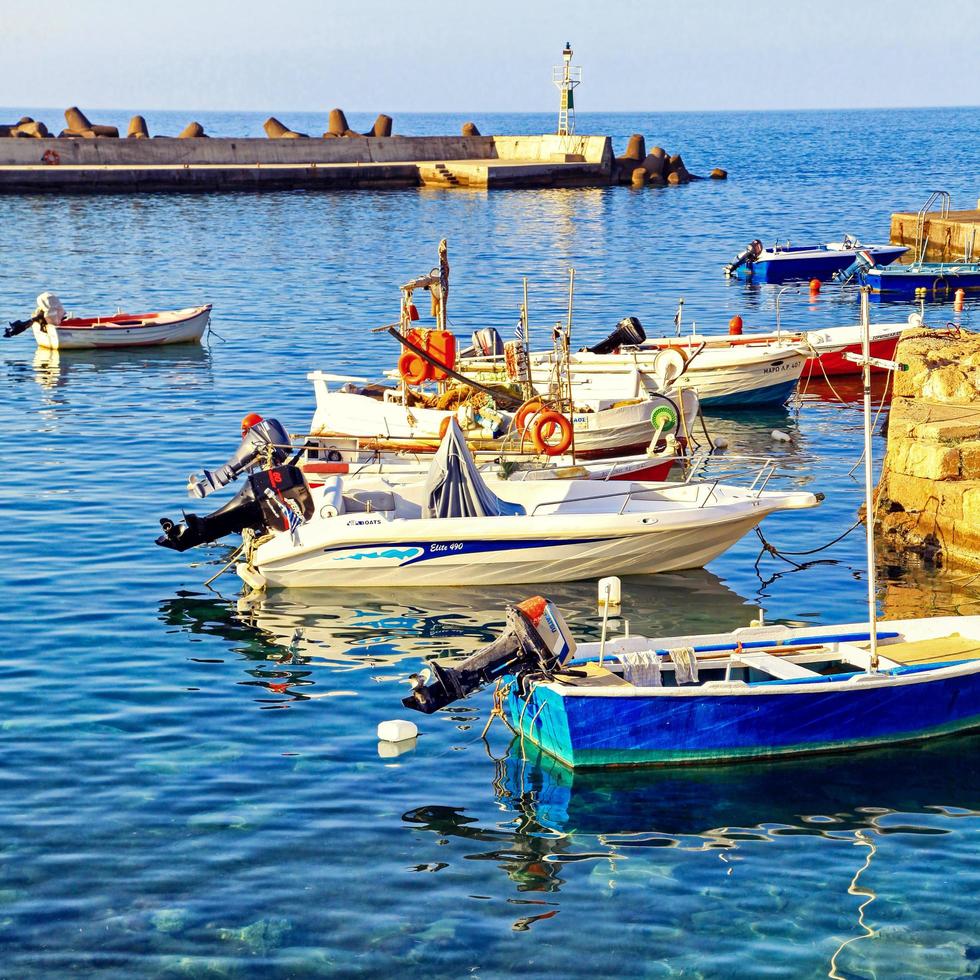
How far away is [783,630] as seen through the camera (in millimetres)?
14984

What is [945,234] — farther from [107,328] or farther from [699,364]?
[107,328]

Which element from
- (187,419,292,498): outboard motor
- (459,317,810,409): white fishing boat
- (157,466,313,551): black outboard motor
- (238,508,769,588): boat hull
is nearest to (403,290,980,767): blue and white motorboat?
(238,508,769,588): boat hull

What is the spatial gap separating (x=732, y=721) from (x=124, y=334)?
90.3 feet

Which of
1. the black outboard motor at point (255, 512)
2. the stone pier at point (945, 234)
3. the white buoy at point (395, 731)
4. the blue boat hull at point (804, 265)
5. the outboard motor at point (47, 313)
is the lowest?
the white buoy at point (395, 731)

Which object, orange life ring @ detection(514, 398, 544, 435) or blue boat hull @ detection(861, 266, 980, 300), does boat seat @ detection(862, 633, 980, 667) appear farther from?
blue boat hull @ detection(861, 266, 980, 300)

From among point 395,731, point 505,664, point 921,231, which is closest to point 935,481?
point 505,664

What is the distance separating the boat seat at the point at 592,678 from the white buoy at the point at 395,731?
5.29ft

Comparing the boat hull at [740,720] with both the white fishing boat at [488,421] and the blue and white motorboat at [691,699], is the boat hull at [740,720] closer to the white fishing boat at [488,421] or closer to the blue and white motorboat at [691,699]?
the blue and white motorboat at [691,699]

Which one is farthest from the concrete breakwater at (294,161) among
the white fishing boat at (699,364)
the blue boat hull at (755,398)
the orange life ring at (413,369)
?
the orange life ring at (413,369)

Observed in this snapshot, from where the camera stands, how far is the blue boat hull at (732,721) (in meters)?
13.2

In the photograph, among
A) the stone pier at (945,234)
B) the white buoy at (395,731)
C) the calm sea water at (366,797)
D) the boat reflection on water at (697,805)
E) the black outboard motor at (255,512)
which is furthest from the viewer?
the stone pier at (945,234)

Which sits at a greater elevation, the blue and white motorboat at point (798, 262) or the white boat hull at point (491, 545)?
the blue and white motorboat at point (798, 262)

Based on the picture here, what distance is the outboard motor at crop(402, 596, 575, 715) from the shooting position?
13406mm

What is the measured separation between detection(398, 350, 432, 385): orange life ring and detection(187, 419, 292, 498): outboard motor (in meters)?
5.23
